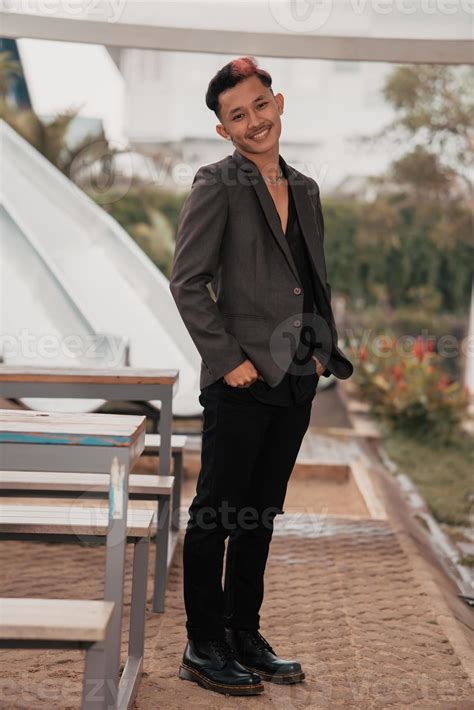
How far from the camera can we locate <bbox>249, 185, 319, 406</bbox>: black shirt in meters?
2.44

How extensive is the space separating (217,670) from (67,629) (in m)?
0.85

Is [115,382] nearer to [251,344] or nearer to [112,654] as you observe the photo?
[251,344]

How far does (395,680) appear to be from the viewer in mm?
2586

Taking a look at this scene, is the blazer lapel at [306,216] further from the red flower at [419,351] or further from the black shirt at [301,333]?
the red flower at [419,351]

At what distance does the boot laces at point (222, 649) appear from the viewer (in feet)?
8.11

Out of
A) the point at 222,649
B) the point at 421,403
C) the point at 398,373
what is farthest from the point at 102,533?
the point at 398,373

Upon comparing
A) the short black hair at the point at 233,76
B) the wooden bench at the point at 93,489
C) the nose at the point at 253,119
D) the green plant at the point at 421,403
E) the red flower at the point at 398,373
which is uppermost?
the short black hair at the point at 233,76

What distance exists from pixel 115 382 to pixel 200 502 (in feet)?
2.19

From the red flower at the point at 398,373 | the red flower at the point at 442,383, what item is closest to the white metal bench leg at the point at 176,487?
the red flower at the point at 442,383

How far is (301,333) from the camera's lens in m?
2.52

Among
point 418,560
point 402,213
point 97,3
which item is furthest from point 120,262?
point 402,213

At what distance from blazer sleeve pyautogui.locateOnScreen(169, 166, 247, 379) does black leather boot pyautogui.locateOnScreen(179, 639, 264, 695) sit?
27.4 inches

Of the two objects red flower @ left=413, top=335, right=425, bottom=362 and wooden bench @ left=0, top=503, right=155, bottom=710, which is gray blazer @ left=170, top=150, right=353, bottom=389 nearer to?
wooden bench @ left=0, top=503, right=155, bottom=710

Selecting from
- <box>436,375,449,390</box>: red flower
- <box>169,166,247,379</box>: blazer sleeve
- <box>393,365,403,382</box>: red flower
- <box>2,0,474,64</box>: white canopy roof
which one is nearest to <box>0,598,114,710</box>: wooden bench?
<box>169,166,247,379</box>: blazer sleeve
